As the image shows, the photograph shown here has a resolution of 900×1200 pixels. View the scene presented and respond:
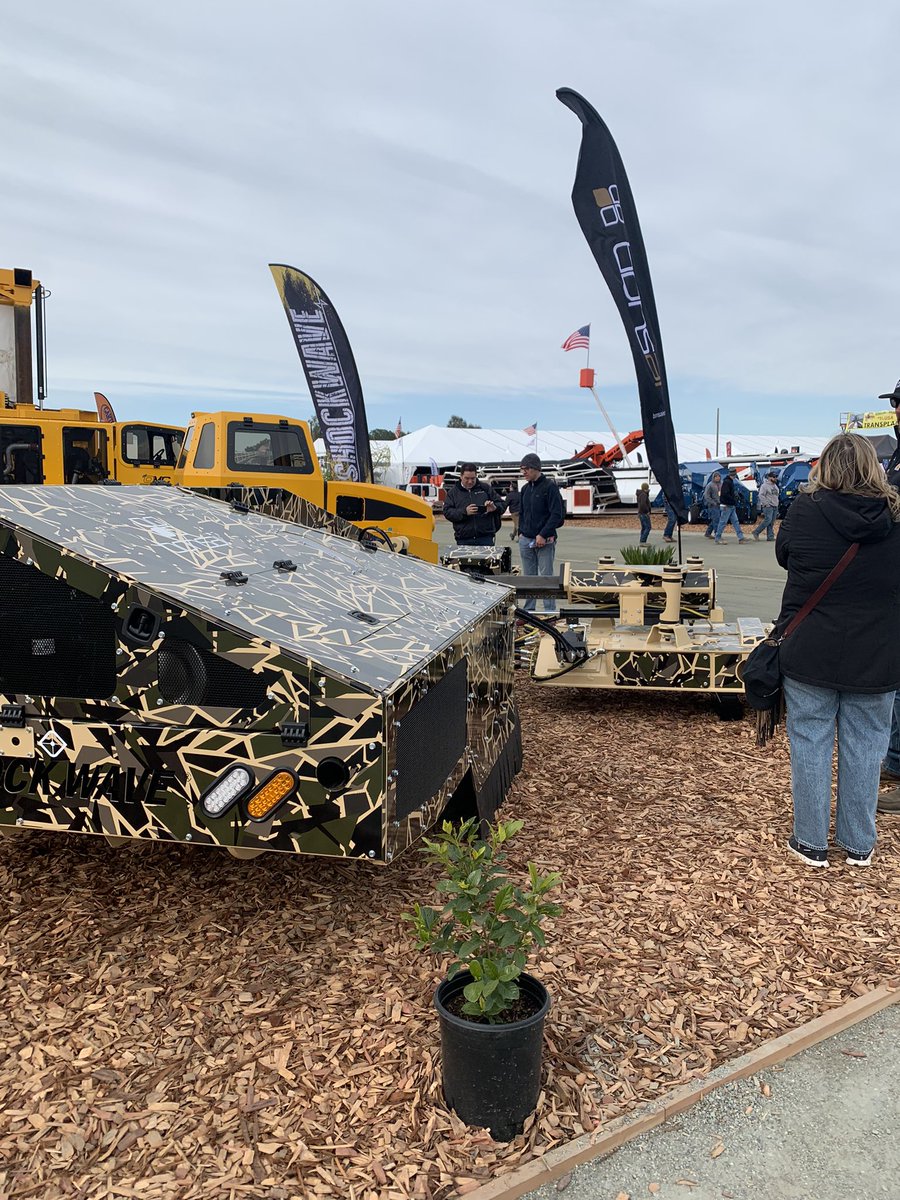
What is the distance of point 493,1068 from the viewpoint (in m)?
2.36

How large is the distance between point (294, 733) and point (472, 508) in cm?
764

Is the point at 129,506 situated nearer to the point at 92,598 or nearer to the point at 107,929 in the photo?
the point at 92,598

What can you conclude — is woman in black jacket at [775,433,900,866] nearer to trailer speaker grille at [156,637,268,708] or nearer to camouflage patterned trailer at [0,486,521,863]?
camouflage patterned trailer at [0,486,521,863]

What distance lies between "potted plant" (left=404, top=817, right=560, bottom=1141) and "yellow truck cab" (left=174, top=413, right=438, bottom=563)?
24.4ft

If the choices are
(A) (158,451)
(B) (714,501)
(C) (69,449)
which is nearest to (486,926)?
(C) (69,449)

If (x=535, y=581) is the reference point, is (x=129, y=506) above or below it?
above

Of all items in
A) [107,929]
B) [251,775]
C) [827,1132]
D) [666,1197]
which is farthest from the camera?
[107,929]

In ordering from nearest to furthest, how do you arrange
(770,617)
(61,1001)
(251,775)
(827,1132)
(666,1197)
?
1. (666,1197)
2. (827,1132)
3. (251,775)
4. (61,1001)
5. (770,617)

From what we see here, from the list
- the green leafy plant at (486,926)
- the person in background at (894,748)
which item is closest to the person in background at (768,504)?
the person in background at (894,748)

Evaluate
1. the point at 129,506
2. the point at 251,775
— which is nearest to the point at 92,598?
the point at 251,775

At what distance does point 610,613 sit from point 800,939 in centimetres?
344

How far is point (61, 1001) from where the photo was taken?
2.93 meters

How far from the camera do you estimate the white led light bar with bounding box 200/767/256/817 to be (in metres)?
2.73

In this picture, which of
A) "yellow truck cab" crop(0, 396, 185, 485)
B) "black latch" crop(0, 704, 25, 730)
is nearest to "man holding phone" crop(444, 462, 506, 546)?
"yellow truck cab" crop(0, 396, 185, 485)
